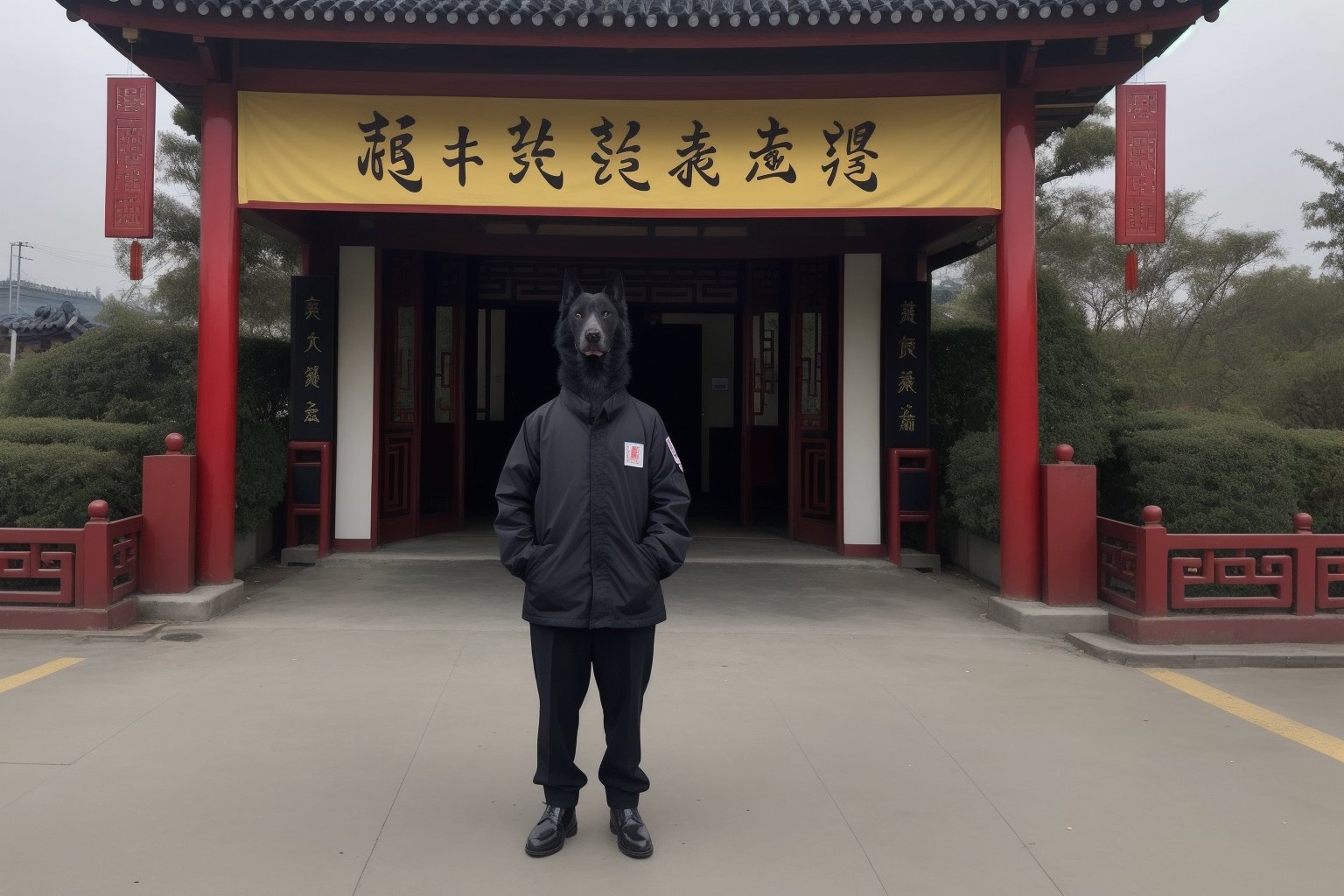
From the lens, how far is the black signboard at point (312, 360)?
888 cm

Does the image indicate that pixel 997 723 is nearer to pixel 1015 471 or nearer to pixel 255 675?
pixel 1015 471

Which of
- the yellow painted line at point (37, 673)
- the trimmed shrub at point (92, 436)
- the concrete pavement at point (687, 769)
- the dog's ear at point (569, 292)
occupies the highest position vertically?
the dog's ear at point (569, 292)

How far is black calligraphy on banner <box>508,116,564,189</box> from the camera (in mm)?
6660

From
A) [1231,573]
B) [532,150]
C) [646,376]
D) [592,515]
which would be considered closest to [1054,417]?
[1231,573]

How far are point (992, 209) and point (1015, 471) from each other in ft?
5.61

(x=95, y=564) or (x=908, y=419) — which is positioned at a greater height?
(x=908, y=419)

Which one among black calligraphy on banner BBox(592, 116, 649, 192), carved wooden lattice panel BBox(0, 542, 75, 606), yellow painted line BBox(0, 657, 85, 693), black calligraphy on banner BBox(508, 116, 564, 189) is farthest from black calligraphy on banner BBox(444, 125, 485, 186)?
yellow painted line BBox(0, 657, 85, 693)

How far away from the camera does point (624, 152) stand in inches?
264

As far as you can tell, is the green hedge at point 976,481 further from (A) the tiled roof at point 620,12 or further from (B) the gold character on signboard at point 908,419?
(A) the tiled roof at point 620,12

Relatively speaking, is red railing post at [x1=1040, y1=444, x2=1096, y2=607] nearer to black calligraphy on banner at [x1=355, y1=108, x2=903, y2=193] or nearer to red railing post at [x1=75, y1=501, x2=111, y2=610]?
black calligraphy on banner at [x1=355, y1=108, x2=903, y2=193]

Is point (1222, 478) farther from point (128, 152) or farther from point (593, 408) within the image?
point (128, 152)

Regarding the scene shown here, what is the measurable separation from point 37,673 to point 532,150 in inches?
161

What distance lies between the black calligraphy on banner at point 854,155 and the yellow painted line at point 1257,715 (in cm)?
340

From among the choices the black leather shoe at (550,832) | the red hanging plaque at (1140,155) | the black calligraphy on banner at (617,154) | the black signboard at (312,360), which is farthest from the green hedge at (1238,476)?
the black signboard at (312,360)
